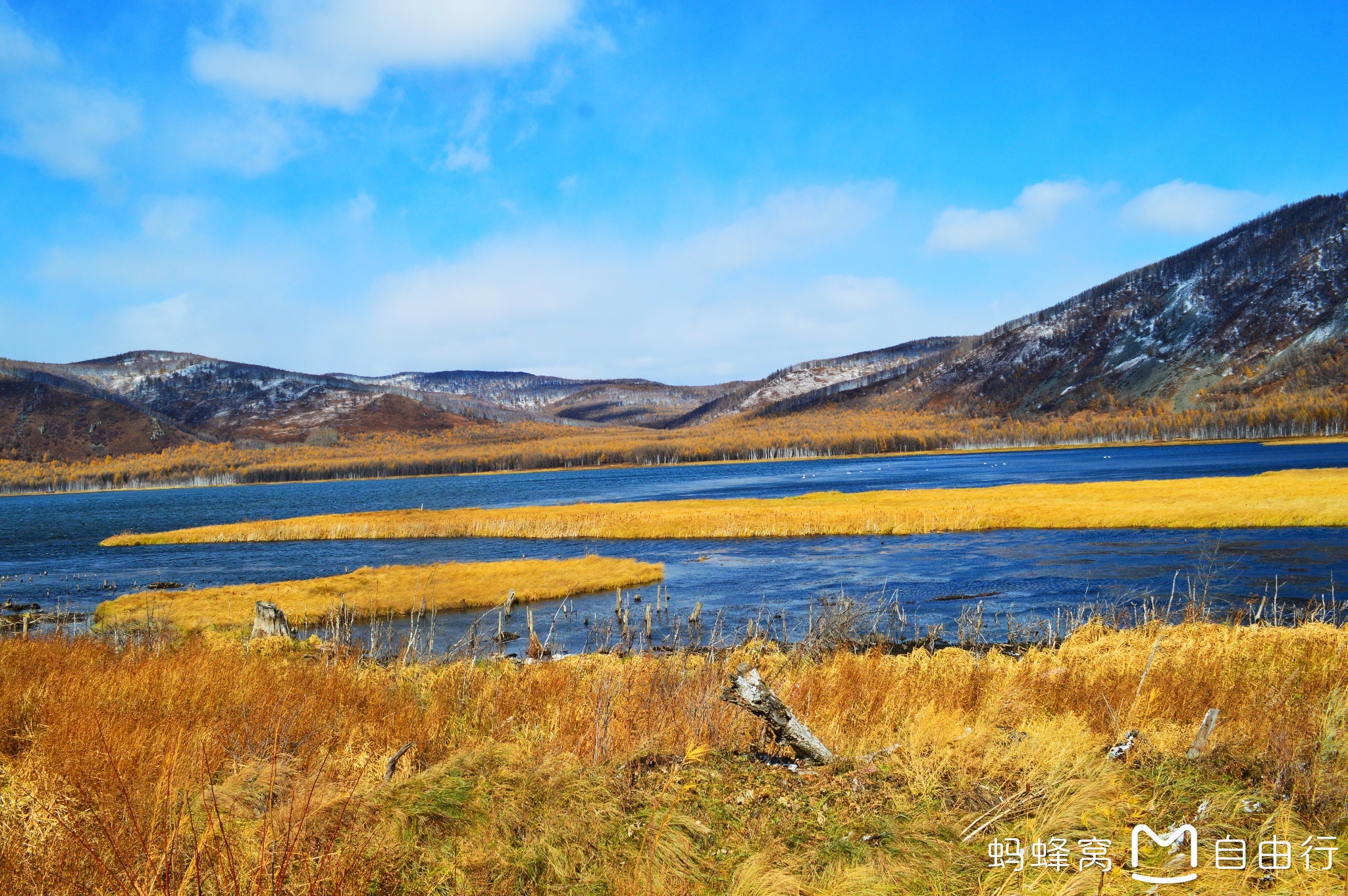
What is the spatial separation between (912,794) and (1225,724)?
154 inches

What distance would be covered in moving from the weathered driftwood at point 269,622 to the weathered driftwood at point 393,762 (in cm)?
1616

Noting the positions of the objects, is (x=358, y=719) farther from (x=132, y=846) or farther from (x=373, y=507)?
(x=373, y=507)

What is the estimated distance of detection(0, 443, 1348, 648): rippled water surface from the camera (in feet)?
87.5

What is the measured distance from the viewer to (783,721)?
6.91 metres

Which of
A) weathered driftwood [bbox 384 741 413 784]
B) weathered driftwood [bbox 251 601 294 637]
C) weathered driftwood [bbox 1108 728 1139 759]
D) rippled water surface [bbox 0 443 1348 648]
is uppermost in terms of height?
weathered driftwood [bbox 384 741 413 784]

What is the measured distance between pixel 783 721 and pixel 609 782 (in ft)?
5.84

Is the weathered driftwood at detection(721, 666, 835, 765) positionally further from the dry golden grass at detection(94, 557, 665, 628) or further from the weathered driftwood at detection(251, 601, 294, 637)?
the dry golden grass at detection(94, 557, 665, 628)

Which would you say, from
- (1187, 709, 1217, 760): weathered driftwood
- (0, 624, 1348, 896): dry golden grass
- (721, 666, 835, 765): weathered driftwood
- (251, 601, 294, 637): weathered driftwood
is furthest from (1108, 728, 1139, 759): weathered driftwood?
(251, 601, 294, 637): weathered driftwood

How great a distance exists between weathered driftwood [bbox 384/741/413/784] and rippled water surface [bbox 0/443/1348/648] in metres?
16.6

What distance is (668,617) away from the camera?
25.9 metres

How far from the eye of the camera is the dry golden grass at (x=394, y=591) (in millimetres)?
28812

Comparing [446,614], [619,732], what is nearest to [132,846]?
[619,732]

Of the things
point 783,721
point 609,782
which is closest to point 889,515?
point 783,721

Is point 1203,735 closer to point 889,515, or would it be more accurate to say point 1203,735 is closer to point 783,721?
point 783,721
